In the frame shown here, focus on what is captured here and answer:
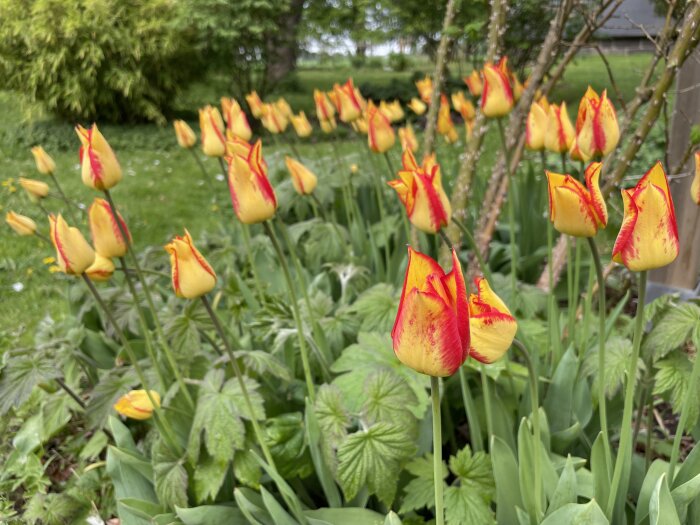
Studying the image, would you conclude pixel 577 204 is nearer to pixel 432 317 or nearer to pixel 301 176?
pixel 432 317

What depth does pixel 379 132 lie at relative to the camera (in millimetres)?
1872

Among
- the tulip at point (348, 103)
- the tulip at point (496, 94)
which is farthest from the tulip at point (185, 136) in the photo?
the tulip at point (496, 94)

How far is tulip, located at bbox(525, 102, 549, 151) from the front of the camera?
1.57 meters

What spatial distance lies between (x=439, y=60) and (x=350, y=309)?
1.17 m

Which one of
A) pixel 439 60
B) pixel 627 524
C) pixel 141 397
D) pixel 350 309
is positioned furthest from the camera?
pixel 439 60

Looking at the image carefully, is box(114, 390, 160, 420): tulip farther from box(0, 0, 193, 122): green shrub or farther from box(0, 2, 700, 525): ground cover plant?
box(0, 0, 193, 122): green shrub

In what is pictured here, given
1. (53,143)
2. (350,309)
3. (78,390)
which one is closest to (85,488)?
(78,390)

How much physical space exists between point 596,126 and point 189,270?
0.88 metres

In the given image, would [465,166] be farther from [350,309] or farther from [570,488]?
[570,488]

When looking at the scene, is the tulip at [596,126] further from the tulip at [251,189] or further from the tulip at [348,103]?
the tulip at [348,103]

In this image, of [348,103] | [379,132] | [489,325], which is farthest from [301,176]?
[489,325]

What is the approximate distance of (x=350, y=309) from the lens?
178cm

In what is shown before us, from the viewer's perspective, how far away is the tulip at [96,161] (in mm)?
1306

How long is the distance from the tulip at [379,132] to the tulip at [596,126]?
65 centimetres
